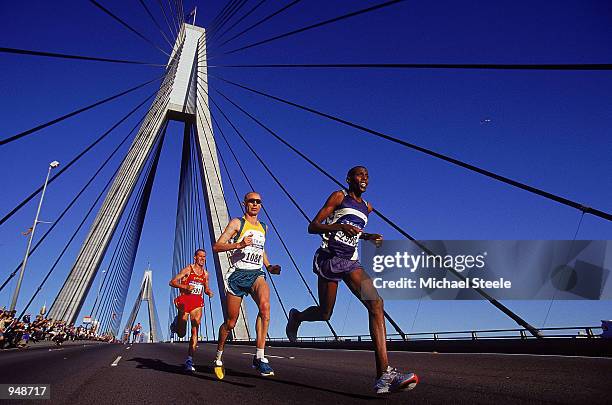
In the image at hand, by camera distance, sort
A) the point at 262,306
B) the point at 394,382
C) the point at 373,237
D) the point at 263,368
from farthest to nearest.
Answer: the point at 262,306
the point at 263,368
the point at 373,237
the point at 394,382

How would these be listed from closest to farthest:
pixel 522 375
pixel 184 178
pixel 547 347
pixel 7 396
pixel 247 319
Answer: pixel 7 396, pixel 522 375, pixel 547 347, pixel 247 319, pixel 184 178

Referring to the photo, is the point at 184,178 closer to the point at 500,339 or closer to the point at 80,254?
the point at 80,254

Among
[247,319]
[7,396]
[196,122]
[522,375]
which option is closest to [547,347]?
[522,375]

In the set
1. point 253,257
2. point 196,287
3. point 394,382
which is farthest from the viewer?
point 196,287

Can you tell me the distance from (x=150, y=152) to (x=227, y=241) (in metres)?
18.0

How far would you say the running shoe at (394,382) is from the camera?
11.9 ft

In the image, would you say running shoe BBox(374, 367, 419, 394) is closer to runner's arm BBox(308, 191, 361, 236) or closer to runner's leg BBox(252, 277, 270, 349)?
runner's arm BBox(308, 191, 361, 236)

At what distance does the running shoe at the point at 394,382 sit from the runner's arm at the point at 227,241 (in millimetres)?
2188

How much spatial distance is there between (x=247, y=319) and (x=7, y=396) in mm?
16087

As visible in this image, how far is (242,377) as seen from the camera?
18.2 feet

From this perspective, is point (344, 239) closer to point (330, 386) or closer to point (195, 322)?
point (330, 386)

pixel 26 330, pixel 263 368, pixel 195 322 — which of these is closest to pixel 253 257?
pixel 263 368

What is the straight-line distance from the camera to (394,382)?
3699 millimetres

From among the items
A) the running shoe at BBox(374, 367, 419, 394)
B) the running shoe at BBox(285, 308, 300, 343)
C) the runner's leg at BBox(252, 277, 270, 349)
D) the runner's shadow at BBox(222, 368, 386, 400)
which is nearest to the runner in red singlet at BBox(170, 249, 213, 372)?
the runner's shadow at BBox(222, 368, 386, 400)
